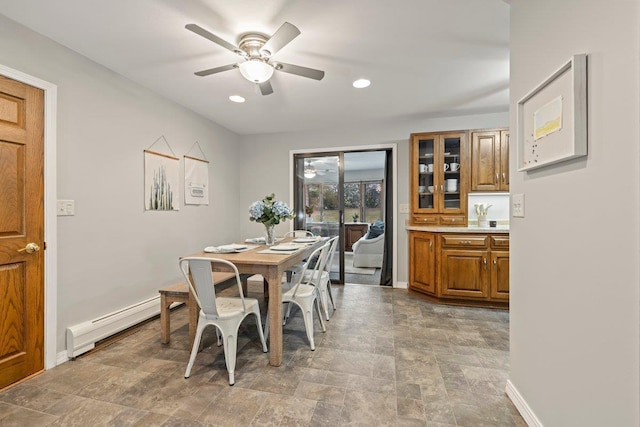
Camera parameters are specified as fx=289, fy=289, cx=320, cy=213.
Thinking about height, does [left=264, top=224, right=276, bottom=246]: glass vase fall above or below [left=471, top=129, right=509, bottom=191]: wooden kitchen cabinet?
below

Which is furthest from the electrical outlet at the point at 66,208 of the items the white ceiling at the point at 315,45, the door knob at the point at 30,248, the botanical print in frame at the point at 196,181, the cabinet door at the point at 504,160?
the cabinet door at the point at 504,160

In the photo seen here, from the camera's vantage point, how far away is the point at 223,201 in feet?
14.3

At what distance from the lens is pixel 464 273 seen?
11.1 feet

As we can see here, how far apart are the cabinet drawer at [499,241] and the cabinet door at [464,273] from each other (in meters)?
0.13

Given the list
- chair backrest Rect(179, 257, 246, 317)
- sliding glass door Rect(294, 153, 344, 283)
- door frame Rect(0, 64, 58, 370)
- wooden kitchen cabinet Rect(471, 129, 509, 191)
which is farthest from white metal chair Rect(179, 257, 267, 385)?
wooden kitchen cabinet Rect(471, 129, 509, 191)

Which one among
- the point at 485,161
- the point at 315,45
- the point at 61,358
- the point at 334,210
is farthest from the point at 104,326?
Result: the point at 485,161

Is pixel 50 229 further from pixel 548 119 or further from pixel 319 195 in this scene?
pixel 319 195

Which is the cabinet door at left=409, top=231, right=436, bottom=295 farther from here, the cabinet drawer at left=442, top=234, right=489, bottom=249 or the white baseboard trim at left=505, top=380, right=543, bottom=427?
the white baseboard trim at left=505, top=380, right=543, bottom=427

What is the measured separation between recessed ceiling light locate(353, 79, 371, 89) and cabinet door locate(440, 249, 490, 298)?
2087 mm

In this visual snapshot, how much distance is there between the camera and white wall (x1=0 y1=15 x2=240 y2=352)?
7.11 feet

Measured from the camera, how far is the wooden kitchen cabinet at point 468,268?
10.7ft

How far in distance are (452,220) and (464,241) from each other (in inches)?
15.1

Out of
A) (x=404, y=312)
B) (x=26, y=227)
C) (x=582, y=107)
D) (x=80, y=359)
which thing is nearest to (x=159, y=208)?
(x=26, y=227)

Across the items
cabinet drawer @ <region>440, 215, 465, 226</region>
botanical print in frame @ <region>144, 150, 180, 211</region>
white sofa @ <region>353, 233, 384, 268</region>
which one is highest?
botanical print in frame @ <region>144, 150, 180, 211</region>
